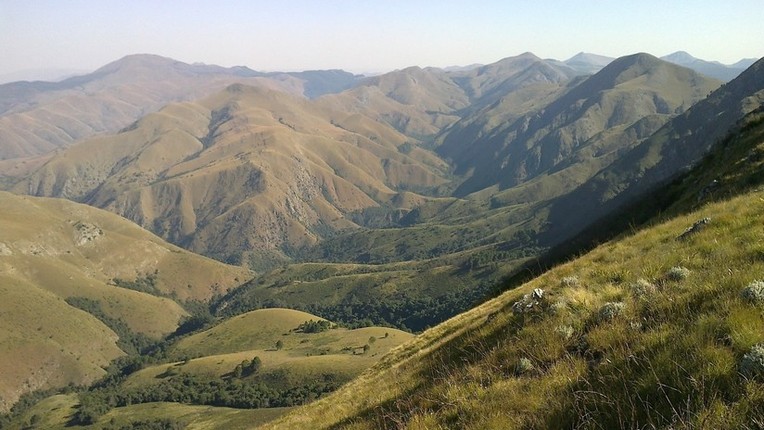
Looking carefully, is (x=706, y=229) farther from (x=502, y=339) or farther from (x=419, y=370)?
(x=419, y=370)

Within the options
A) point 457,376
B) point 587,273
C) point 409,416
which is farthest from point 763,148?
point 409,416

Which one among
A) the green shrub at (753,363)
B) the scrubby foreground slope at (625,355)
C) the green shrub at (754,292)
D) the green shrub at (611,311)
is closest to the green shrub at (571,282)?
the scrubby foreground slope at (625,355)

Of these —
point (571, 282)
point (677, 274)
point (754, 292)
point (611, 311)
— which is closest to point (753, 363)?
point (754, 292)

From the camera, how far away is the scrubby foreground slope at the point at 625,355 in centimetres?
745

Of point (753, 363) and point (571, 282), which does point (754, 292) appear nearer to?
point (753, 363)

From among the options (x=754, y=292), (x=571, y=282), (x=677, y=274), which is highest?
(x=754, y=292)

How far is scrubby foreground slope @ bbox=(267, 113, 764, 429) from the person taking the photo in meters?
7.45

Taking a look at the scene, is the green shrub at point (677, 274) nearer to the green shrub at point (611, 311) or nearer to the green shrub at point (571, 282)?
Answer: the green shrub at point (611, 311)

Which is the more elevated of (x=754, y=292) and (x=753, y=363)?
(x=754, y=292)

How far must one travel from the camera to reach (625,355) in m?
9.18

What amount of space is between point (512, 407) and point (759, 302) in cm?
540

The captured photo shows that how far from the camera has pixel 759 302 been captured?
8938mm

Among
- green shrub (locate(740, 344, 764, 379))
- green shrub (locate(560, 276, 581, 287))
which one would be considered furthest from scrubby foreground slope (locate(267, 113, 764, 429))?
green shrub (locate(560, 276, 581, 287))

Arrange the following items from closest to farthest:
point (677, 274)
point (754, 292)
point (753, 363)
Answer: point (753, 363)
point (754, 292)
point (677, 274)
